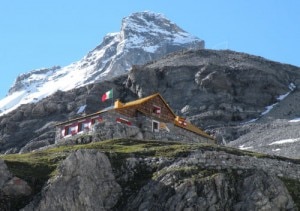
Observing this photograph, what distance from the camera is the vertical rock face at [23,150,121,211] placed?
40812 millimetres

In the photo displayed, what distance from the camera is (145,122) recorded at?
8238 cm

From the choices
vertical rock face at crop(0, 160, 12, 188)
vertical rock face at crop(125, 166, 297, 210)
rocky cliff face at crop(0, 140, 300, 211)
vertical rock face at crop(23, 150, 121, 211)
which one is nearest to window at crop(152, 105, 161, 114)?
rocky cliff face at crop(0, 140, 300, 211)

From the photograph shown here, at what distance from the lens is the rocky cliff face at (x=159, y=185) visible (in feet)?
135

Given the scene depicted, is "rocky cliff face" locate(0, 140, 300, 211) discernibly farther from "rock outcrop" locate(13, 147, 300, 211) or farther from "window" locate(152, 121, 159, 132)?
"window" locate(152, 121, 159, 132)

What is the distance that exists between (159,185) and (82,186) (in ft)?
18.0

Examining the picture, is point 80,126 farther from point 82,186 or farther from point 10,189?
point 10,189

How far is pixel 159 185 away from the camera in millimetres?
43375

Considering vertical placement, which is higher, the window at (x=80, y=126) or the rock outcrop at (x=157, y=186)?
→ the window at (x=80, y=126)

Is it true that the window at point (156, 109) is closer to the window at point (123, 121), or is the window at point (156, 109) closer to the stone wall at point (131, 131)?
the stone wall at point (131, 131)

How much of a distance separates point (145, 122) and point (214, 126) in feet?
160

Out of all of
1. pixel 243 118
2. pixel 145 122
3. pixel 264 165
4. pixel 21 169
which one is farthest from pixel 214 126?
pixel 21 169

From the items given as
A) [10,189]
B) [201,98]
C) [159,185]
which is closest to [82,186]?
[10,189]

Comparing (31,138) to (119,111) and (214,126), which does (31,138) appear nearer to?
(214,126)

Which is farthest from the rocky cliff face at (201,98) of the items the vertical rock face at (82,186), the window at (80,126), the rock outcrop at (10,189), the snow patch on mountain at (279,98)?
the rock outcrop at (10,189)
